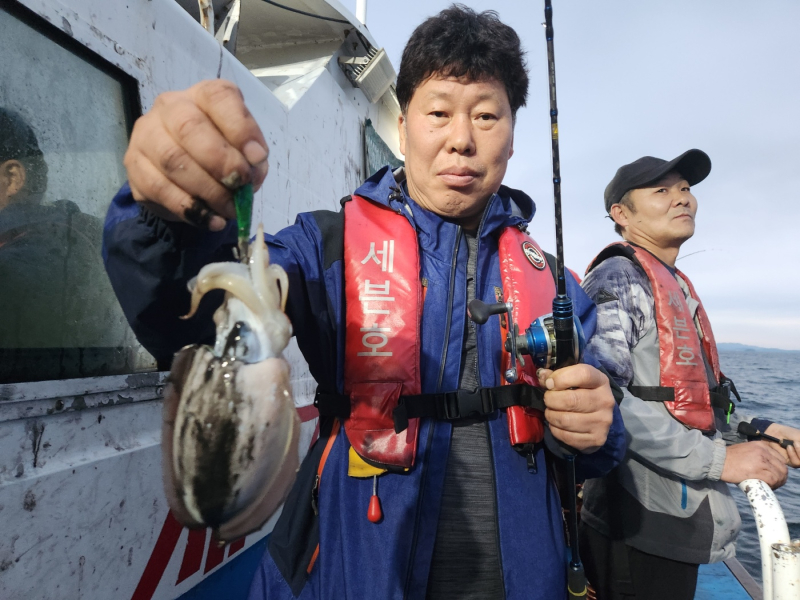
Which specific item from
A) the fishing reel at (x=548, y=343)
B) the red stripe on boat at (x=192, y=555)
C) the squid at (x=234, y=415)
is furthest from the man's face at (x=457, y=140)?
the red stripe on boat at (x=192, y=555)

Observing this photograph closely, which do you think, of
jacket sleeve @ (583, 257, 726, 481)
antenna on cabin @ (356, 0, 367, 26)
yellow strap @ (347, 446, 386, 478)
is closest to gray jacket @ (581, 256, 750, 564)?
jacket sleeve @ (583, 257, 726, 481)

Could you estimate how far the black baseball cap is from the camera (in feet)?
11.0

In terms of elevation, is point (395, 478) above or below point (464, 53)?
below

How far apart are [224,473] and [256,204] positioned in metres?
2.88

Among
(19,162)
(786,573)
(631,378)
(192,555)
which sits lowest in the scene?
(192,555)

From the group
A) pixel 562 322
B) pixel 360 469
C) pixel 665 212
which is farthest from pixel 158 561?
pixel 665 212

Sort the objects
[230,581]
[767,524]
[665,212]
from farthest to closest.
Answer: [665,212]
[230,581]
[767,524]

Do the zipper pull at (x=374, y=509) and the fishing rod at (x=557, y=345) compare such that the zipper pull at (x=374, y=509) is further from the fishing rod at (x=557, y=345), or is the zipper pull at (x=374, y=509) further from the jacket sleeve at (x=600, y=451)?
the jacket sleeve at (x=600, y=451)

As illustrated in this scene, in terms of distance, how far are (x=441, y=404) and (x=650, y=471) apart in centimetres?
175

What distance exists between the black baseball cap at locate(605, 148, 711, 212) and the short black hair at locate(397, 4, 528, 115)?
1633mm

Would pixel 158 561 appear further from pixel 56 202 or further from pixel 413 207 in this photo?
pixel 413 207

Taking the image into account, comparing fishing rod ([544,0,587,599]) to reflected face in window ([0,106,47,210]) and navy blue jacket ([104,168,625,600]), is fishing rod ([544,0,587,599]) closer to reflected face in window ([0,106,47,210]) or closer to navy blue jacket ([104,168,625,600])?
navy blue jacket ([104,168,625,600])

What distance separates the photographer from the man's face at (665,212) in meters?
3.32

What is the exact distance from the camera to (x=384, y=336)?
5.74 feet
